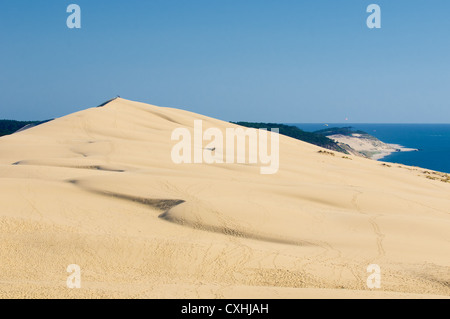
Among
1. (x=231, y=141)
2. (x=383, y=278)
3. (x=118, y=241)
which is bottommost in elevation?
(x=383, y=278)

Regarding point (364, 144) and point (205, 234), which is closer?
point (205, 234)

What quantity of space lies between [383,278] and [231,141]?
18.6 m

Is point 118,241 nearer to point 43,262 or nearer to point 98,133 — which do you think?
point 43,262

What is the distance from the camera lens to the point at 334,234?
9.60 meters

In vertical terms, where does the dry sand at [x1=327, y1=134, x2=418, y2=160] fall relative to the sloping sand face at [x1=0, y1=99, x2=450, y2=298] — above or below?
above

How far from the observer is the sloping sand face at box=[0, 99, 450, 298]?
677 cm

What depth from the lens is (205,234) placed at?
9.39 m

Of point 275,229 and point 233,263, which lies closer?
→ point 233,263

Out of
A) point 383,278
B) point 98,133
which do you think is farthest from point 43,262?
point 98,133

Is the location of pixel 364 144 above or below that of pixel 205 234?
above

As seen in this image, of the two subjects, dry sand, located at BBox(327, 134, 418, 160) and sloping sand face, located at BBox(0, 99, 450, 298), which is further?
dry sand, located at BBox(327, 134, 418, 160)
